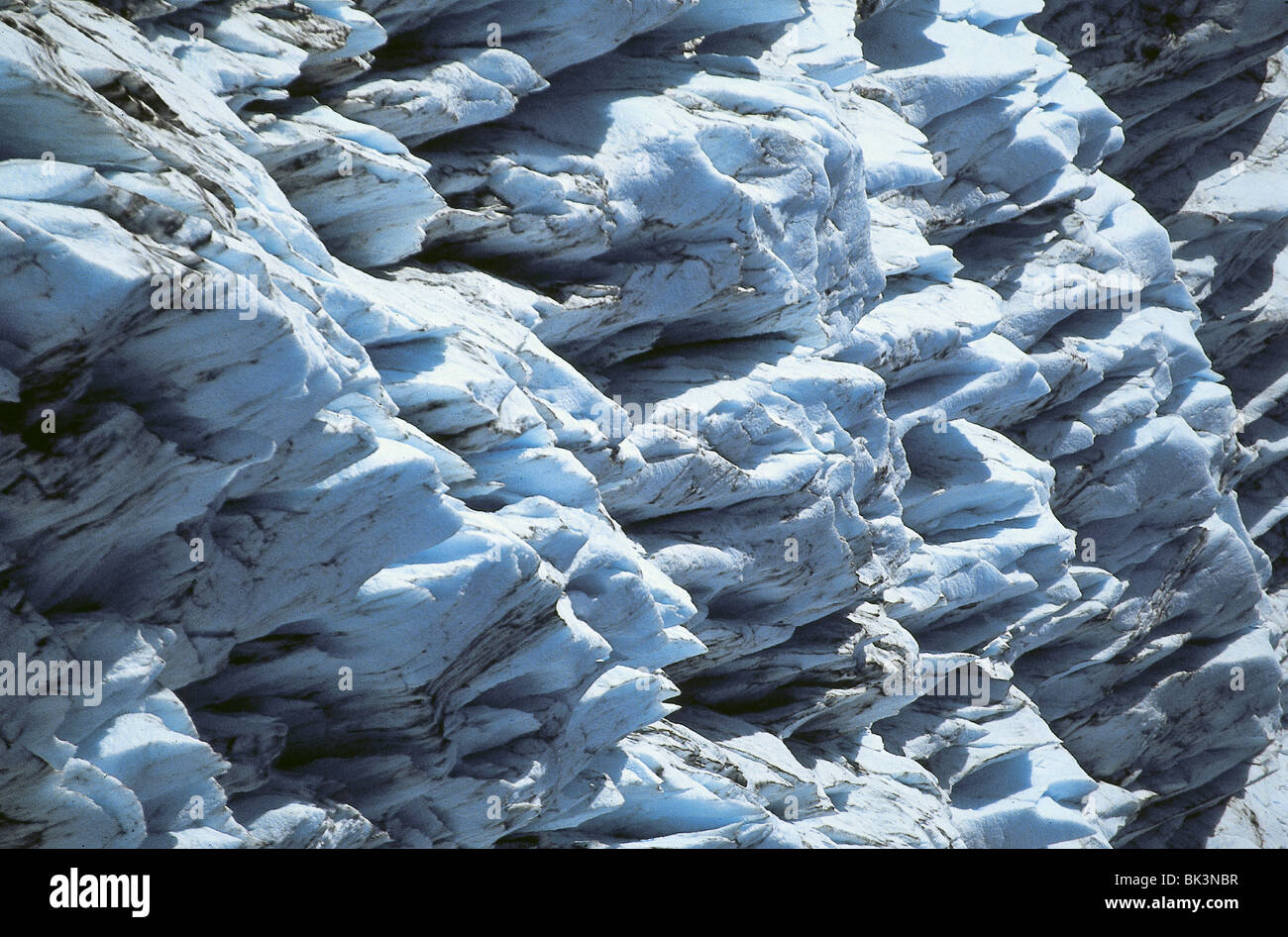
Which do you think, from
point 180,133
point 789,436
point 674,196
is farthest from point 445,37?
point 789,436

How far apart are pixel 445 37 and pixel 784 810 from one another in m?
14.9

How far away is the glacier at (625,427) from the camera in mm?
11344

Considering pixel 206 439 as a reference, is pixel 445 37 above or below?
above

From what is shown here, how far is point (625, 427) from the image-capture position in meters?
19.4

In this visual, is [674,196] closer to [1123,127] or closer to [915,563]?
[915,563]

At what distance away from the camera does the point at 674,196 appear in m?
20.5

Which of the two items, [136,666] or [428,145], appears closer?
[136,666]

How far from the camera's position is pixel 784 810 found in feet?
77.2

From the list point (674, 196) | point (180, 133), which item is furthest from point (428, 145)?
point (180, 133)

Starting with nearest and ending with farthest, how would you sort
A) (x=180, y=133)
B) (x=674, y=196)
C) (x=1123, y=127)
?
(x=180, y=133) < (x=674, y=196) < (x=1123, y=127)

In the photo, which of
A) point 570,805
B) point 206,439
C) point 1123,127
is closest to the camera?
point 206,439

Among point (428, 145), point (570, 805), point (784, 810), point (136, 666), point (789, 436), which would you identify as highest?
point (428, 145)

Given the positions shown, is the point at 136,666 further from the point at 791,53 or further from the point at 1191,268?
the point at 1191,268

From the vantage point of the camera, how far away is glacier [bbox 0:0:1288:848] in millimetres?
11344
